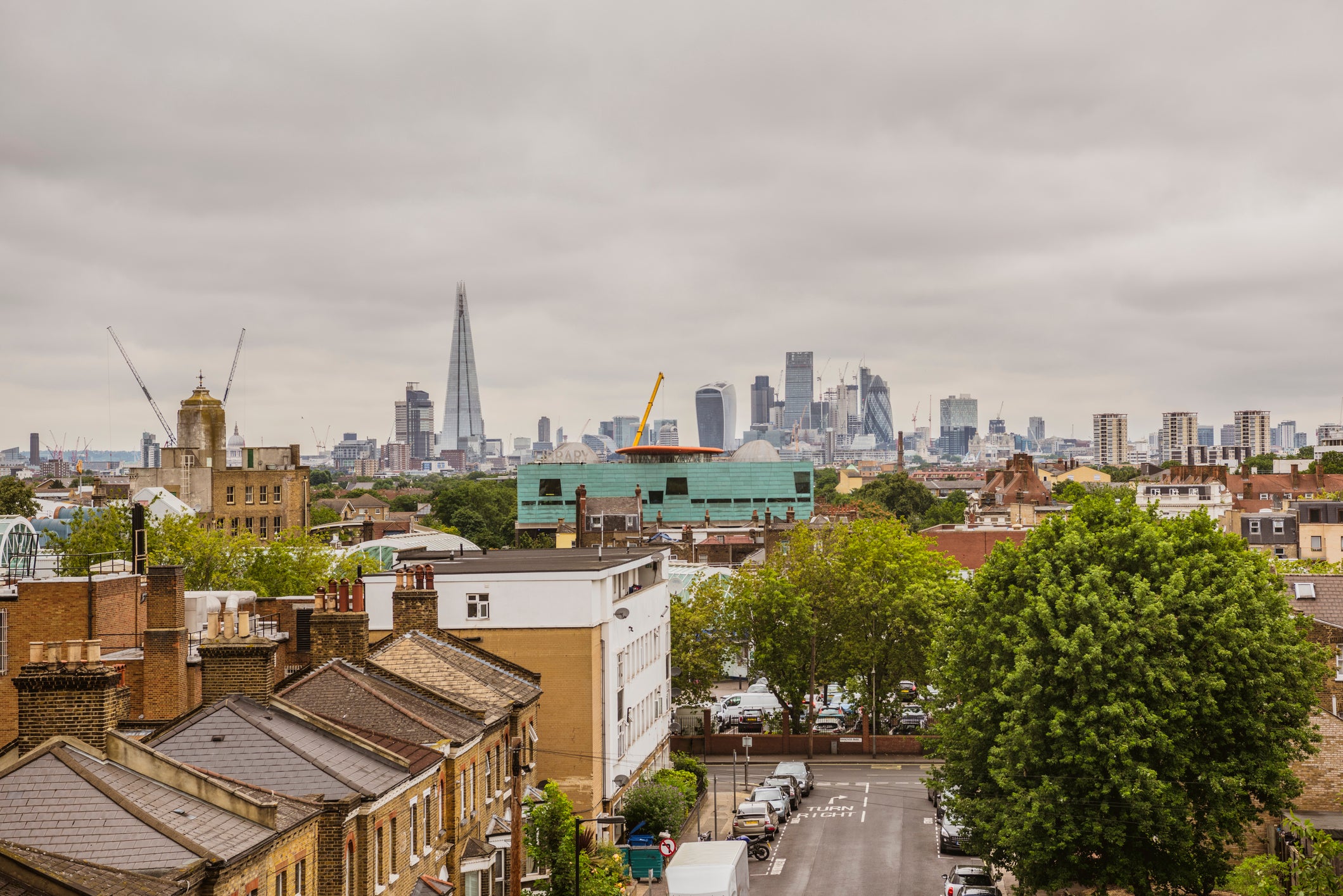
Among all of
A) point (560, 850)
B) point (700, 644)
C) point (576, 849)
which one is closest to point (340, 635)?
point (560, 850)

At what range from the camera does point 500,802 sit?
134 feet

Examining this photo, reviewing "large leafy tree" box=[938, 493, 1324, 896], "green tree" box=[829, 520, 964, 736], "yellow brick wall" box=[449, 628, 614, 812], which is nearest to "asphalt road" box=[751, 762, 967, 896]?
"large leafy tree" box=[938, 493, 1324, 896]

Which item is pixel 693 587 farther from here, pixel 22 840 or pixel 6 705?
pixel 22 840

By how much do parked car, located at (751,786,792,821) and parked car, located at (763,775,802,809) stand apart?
2.49ft

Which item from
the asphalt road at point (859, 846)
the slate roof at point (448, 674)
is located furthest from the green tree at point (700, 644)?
the slate roof at point (448, 674)

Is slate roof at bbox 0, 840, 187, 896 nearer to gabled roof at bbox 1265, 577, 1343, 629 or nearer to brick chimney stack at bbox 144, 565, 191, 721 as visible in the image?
brick chimney stack at bbox 144, 565, 191, 721

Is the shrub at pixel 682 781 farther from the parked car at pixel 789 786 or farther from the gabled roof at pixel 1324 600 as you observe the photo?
the gabled roof at pixel 1324 600

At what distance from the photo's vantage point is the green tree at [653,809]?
182 ft

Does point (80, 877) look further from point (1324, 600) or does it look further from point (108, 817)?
point (1324, 600)

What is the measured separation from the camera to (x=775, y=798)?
6169cm

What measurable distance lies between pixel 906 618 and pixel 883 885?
30900 mm

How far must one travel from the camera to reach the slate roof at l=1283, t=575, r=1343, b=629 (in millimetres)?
63312

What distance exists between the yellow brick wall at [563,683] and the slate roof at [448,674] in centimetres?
608

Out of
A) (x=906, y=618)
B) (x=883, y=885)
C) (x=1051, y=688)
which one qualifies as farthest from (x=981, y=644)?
(x=906, y=618)
